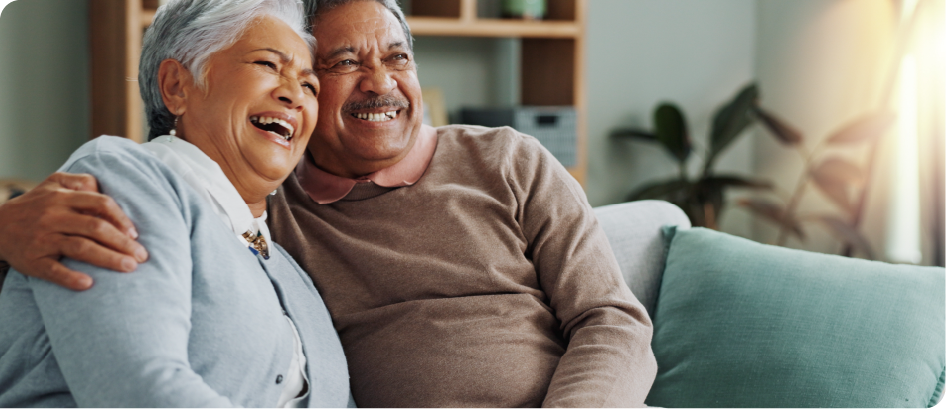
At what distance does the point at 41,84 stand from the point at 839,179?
3.14m

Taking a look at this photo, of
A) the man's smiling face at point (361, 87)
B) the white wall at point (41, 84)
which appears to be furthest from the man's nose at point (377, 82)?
the white wall at point (41, 84)

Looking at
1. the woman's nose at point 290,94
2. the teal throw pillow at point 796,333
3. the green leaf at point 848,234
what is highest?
the woman's nose at point 290,94

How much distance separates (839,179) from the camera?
3.30 meters

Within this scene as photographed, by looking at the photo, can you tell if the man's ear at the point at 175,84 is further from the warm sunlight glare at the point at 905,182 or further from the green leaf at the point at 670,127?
the warm sunlight glare at the point at 905,182

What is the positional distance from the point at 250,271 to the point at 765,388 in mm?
900

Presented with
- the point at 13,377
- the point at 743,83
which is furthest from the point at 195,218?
the point at 743,83

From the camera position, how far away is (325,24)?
1.40 m

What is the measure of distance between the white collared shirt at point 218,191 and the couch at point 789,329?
2.41ft

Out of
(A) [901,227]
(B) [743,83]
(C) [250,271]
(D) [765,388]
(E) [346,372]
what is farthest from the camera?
(B) [743,83]

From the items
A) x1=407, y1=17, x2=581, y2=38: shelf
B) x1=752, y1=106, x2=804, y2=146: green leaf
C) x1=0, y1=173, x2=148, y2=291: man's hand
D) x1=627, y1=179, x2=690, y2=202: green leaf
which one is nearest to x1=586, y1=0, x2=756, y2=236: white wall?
x1=627, y1=179, x2=690, y2=202: green leaf

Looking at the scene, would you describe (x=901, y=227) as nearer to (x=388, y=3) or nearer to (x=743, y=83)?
(x=743, y=83)

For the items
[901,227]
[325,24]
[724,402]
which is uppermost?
[325,24]

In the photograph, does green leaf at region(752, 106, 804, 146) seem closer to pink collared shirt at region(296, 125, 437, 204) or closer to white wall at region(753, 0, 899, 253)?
white wall at region(753, 0, 899, 253)

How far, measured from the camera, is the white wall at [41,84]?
2.59m
